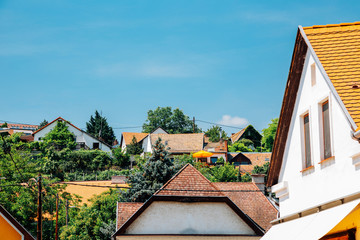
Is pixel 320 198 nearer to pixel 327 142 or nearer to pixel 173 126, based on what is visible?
pixel 327 142

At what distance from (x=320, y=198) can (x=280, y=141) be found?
302cm

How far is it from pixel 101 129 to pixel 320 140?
131 meters

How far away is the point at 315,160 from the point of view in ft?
39.4

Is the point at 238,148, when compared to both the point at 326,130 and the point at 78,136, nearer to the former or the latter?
the point at 78,136

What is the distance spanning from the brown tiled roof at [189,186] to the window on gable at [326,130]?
→ 49.2 ft

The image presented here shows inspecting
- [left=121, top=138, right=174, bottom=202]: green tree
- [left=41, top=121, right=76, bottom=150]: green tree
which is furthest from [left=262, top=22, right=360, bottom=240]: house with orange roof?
[left=41, top=121, right=76, bottom=150]: green tree

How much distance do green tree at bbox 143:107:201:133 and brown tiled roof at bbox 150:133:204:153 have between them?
103 feet

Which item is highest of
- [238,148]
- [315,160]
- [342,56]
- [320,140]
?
[238,148]

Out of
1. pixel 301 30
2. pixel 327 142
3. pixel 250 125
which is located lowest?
pixel 327 142

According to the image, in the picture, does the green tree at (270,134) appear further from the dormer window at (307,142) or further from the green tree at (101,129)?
the dormer window at (307,142)

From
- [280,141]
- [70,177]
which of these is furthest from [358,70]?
[70,177]

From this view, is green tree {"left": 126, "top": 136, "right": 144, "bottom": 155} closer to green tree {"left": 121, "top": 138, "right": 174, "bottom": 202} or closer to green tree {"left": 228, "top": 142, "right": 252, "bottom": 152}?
green tree {"left": 228, "top": 142, "right": 252, "bottom": 152}

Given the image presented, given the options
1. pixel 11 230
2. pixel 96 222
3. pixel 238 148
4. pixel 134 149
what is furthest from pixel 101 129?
pixel 11 230

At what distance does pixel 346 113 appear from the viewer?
9922mm
